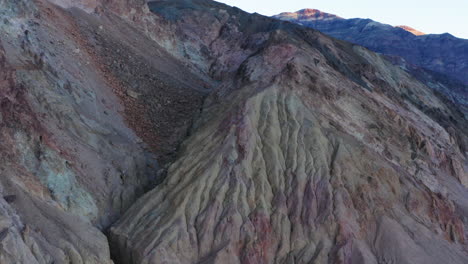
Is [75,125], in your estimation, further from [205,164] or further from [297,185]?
[297,185]

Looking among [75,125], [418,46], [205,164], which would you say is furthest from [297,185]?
[418,46]

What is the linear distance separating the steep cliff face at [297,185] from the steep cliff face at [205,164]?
0.21 feet

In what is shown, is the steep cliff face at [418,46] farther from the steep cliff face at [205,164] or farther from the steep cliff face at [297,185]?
the steep cliff face at [297,185]

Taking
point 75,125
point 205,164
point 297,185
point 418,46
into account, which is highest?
point 418,46

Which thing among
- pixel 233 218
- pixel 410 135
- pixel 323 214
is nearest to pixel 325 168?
pixel 323 214

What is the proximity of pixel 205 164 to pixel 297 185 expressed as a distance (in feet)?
12.9

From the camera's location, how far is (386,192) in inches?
1224

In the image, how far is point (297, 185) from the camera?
98.5 feet

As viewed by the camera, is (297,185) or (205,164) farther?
(205,164)

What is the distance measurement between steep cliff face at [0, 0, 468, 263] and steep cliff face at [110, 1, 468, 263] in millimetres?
63

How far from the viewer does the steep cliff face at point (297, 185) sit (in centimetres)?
2775

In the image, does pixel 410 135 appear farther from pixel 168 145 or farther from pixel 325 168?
pixel 168 145

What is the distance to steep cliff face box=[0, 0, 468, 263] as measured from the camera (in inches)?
1058

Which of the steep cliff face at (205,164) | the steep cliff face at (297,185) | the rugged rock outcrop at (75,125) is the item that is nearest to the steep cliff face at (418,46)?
the steep cliff face at (205,164)
